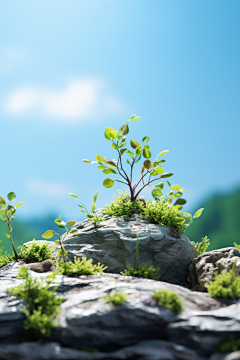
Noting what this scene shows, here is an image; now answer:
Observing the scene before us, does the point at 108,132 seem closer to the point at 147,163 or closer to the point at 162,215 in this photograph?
the point at 147,163

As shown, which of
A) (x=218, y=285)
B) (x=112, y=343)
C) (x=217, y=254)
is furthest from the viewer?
(x=217, y=254)

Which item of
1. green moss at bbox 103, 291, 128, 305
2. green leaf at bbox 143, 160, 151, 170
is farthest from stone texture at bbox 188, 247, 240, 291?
green leaf at bbox 143, 160, 151, 170

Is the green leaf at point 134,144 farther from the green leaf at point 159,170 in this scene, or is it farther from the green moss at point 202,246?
the green moss at point 202,246

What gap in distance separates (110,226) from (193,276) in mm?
1772

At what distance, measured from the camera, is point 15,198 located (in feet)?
16.7

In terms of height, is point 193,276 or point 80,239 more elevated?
point 80,239

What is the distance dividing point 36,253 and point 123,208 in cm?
200

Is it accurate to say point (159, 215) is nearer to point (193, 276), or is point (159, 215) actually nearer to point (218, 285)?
point (193, 276)

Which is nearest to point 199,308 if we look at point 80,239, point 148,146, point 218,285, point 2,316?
point 218,285

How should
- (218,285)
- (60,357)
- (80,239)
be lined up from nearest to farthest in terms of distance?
(60,357)
(218,285)
(80,239)

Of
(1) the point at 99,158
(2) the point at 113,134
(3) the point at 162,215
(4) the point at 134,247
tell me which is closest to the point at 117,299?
(4) the point at 134,247

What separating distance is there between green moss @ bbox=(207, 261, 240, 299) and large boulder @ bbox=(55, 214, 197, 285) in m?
1.43

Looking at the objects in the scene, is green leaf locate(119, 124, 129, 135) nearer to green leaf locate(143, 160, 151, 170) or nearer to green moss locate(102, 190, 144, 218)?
green leaf locate(143, 160, 151, 170)

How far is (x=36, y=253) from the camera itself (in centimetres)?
527
